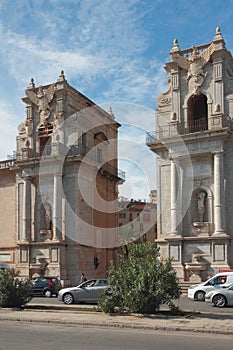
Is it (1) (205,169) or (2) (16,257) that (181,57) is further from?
(2) (16,257)

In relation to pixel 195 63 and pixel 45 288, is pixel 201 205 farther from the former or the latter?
pixel 45 288

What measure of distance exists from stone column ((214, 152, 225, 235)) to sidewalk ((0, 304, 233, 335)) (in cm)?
1535

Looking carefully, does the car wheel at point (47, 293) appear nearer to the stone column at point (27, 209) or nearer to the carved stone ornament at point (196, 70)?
the stone column at point (27, 209)

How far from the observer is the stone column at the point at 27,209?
141ft

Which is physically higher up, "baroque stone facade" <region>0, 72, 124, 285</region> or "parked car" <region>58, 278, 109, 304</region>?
"baroque stone facade" <region>0, 72, 124, 285</region>

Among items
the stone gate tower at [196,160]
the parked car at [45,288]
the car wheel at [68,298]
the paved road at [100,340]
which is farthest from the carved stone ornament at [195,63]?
the paved road at [100,340]

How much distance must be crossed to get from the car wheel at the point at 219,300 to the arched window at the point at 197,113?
1615cm

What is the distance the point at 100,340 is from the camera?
1368 cm

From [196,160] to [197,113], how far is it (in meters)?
4.54

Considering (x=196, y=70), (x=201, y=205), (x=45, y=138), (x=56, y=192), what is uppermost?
(x=196, y=70)

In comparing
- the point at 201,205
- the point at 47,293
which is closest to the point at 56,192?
the point at 47,293

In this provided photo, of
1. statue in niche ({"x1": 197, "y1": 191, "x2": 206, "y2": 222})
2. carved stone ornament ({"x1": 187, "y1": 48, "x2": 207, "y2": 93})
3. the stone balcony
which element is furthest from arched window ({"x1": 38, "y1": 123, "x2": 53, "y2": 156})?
statue in niche ({"x1": 197, "y1": 191, "x2": 206, "y2": 222})

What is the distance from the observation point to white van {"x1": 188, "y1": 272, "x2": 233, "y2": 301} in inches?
1038

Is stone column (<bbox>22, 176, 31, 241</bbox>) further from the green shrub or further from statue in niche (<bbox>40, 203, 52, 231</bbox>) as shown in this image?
the green shrub
